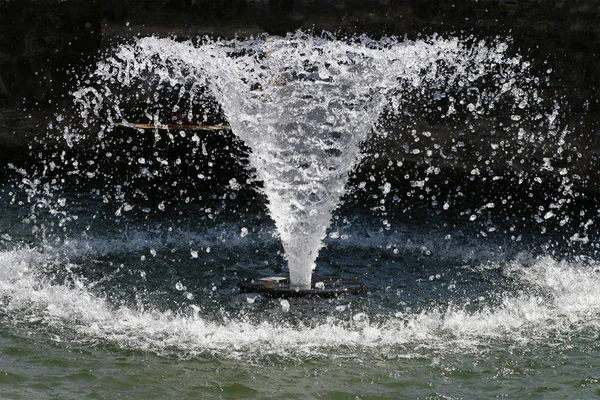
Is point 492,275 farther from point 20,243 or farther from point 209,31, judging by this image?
point 209,31

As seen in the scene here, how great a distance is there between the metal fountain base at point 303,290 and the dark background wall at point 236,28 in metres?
5.93

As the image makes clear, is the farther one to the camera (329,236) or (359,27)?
(359,27)

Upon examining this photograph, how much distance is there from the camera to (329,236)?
397 inches

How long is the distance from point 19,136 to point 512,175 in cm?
693

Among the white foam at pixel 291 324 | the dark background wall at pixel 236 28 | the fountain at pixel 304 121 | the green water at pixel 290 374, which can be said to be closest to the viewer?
the green water at pixel 290 374

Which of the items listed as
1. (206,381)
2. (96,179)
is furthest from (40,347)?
(96,179)

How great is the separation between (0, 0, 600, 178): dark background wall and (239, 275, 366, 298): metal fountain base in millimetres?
5928

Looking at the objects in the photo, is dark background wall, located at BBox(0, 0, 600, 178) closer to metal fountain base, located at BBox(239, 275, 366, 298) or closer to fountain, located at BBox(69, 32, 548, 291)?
fountain, located at BBox(69, 32, 548, 291)

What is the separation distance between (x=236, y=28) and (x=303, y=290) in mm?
6703

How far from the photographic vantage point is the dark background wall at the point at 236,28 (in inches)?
507

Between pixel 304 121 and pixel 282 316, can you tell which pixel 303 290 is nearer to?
pixel 282 316

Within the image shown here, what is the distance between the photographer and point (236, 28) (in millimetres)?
13508

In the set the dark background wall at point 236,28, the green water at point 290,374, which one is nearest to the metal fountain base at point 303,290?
the green water at point 290,374

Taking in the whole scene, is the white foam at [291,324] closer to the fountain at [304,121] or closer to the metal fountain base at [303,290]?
the metal fountain base at [303,290]
